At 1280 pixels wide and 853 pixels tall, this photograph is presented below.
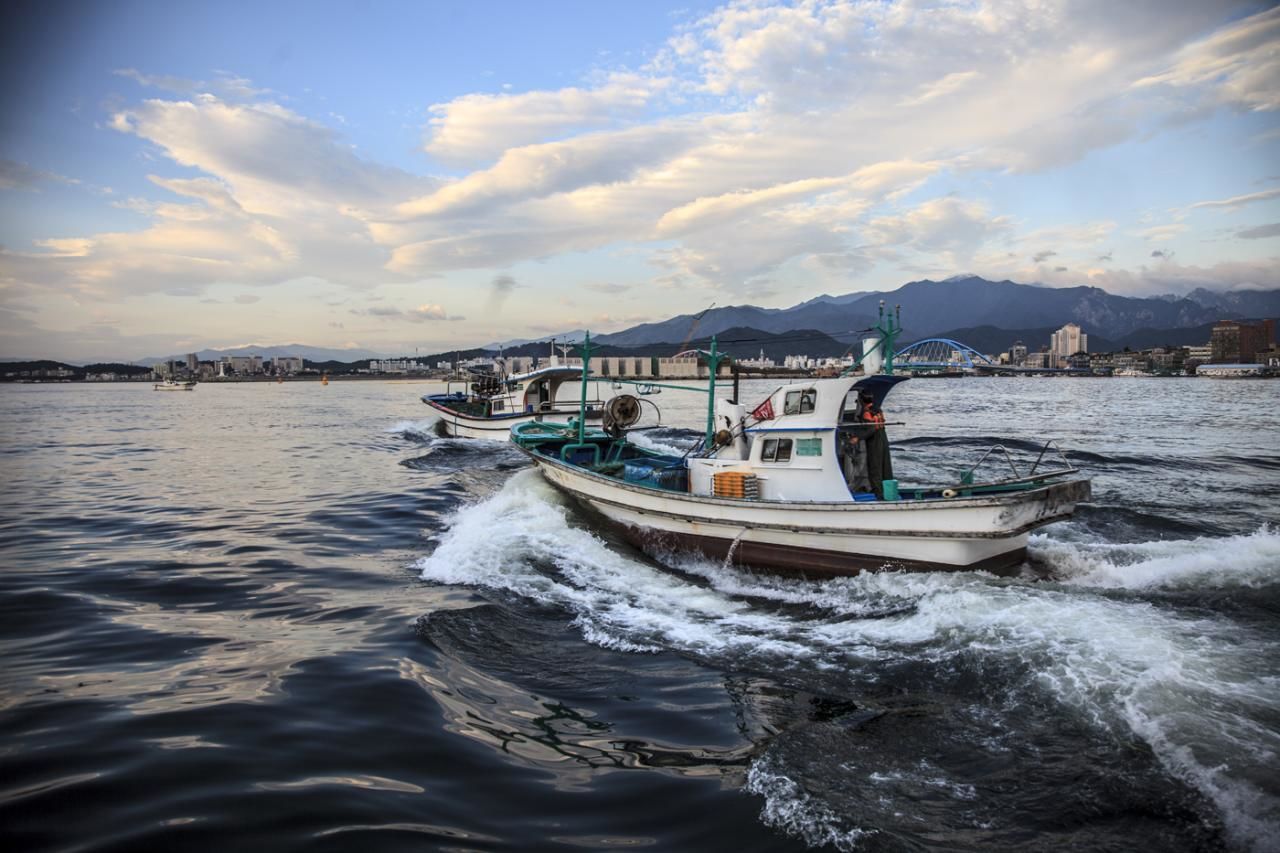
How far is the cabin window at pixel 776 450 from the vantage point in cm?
1431

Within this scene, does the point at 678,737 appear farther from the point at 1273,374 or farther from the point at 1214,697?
the point at 1273,374

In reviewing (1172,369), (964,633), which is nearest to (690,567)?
(964,633)

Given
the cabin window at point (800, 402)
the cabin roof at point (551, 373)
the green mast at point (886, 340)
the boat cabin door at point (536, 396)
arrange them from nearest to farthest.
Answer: the cabin window at point (800, 402), the green mast at point (886, 340), the cabin roof at point (551, 373), the boat cabin door at point (536, 396)

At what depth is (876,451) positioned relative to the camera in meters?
14.6

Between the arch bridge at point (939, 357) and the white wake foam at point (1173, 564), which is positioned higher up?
the arch bridge at point (939, 357)

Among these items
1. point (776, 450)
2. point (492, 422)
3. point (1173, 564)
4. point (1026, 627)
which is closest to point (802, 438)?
point (776, 450)

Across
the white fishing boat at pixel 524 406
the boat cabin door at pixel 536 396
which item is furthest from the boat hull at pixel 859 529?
the boat cabin door at pixel 536 396

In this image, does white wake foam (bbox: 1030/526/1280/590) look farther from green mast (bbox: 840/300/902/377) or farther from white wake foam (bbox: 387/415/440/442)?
white wake foam (bbox: 387/415/440/442)

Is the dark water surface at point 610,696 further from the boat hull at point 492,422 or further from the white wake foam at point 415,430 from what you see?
the white wake foam at point 415,430

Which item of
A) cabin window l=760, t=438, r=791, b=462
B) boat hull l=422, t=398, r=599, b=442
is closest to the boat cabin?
cabin window l=760, t=438, r=791, b=462

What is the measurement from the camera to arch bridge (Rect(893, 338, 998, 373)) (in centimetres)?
1267

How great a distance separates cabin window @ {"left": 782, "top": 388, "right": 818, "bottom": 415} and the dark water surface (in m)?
3.71

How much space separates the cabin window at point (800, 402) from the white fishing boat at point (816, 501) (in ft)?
0.08

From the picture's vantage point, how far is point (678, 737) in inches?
283
